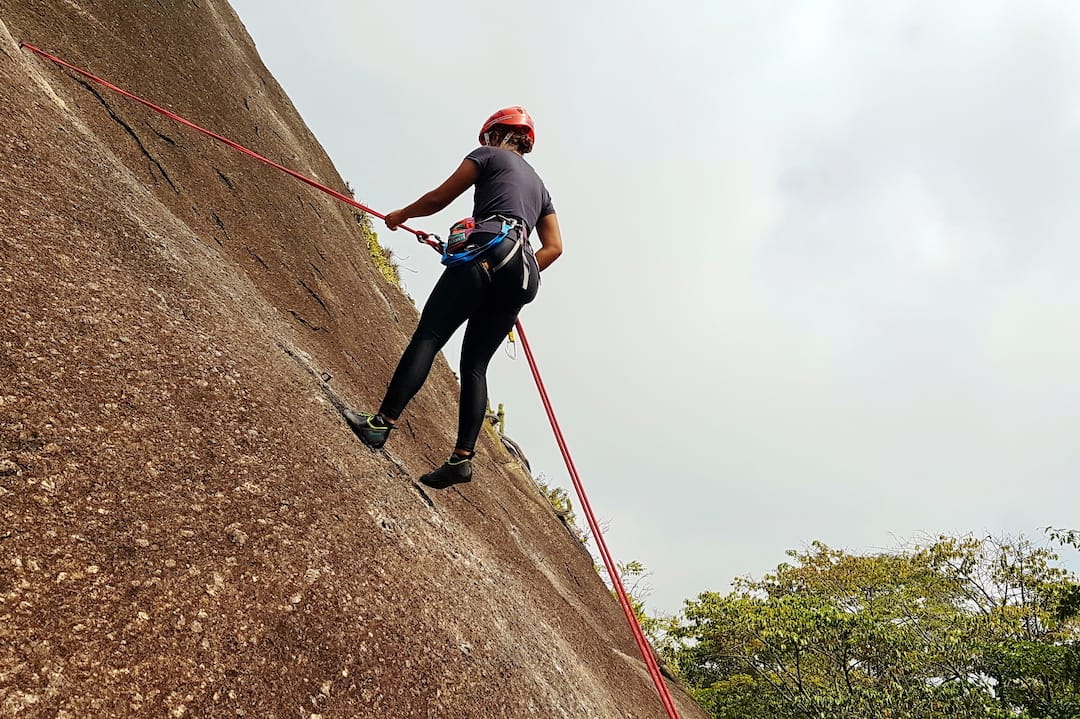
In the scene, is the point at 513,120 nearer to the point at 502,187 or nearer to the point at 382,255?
the point at 502,187

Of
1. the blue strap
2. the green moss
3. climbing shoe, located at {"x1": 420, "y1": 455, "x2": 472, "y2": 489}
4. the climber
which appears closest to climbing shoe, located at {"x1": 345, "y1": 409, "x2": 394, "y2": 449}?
the climber

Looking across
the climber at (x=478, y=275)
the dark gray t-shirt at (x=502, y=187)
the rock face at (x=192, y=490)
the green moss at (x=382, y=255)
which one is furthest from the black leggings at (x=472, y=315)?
the green moss at (x=382, y=255)

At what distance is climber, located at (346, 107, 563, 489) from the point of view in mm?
4035

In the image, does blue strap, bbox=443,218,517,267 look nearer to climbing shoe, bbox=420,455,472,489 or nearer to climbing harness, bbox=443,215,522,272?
climbing harness, bbox=443,215,522,272

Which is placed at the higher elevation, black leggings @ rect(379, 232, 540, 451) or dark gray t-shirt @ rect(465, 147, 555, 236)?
dark gray t-shirt @ rect(465, 147, 555, 236)

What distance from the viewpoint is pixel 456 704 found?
2707 millimetres

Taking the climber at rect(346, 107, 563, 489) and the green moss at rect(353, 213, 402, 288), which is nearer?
the climber at rect(346, 107, 563, 489)

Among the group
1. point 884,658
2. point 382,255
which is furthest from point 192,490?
point 884,658

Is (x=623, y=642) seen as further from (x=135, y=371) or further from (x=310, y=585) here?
(x=135, y=371)

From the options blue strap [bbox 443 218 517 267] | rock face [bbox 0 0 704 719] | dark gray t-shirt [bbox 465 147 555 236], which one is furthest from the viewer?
dark gray t-shirt [bbox 465 147 555 236]

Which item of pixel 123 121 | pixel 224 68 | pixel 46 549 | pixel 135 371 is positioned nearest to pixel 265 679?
pixel 46 549

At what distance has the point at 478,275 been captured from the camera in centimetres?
403

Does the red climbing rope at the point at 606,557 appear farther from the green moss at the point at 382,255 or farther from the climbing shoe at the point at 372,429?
the green moss at the point at 382,255

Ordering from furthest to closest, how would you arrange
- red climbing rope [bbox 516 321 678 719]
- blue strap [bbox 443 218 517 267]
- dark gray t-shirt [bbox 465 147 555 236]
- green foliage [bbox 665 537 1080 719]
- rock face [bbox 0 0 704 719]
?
green foliage [bbox 665 537 1080 719] → dark gray t-shirt [bbox 465 147 555 236] → blue strap [bbox 443 218 517 267] → red climbing rope [bbox 516 321 678 719] → rock face [bbox 0 0 704 719]
